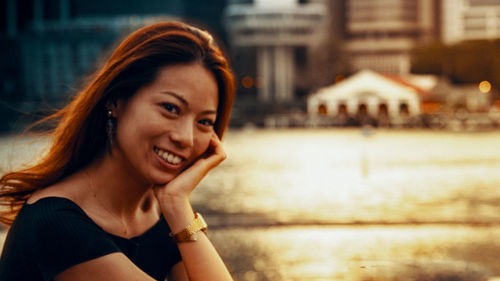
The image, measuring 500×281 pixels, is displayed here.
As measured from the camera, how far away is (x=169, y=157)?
221 cm

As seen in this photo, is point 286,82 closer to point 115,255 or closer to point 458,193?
point 458,193

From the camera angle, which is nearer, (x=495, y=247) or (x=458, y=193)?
(x=495, y=247)

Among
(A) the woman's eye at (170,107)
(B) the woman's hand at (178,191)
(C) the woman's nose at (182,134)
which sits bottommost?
(B) the woman's hand at (178,191)

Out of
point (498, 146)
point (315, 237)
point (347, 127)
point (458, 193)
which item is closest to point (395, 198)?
point (458, 193)

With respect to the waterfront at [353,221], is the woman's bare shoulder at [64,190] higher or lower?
higher

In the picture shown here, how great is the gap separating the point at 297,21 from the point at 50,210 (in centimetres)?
10188

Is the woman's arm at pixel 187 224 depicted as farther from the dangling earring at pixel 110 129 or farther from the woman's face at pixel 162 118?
the dangling earring at pixel 110 129

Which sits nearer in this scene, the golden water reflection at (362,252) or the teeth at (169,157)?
the teeth at (169,157)

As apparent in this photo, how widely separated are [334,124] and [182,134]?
6084 centimetres

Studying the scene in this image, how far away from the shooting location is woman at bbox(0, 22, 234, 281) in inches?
79.9

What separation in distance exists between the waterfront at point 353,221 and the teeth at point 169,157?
855 millimetres

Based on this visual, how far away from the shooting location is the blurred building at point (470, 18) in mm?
125562

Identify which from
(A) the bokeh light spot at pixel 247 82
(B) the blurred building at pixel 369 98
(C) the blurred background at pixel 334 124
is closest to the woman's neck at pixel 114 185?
(C) the blurred background at pixel 334 124

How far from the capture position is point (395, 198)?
1284 centimetres
